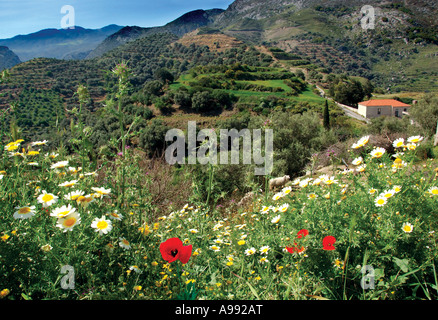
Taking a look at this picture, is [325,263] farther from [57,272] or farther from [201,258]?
[57,272]

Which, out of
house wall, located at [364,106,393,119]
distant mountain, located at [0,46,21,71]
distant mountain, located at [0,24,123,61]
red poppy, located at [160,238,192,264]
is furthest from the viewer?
distant mountain, located at [0,24,123,61]

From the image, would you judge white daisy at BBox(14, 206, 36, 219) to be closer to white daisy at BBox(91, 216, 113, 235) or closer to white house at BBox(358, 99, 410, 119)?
white daisy at BBox(91, 216, 113, 235)

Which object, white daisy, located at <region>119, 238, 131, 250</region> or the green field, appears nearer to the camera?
white daisy, located at <region>119, 238, 131, 250</region>

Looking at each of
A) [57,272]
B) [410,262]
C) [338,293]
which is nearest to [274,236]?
[338,293]

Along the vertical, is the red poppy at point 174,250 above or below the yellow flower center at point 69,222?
below

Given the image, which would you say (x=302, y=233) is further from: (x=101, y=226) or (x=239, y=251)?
(x=101, y=226)

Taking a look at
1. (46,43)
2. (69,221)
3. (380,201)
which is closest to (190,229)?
(69,221)

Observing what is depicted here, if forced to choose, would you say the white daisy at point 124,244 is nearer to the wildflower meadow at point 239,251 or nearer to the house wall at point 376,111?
the wildflower meadow at point 239,251

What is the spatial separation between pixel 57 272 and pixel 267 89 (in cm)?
4843

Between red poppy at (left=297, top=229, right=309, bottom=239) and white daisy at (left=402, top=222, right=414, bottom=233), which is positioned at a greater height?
white daisy at (left=402, top=222, right=414, bottom=233)

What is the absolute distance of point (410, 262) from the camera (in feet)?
4.65

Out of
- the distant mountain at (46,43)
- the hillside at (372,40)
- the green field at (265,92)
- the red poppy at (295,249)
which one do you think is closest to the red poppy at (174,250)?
the red poppy at (295,249)

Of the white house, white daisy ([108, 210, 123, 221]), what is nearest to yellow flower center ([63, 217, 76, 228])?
white daisy ([108, 210, 123, 221])

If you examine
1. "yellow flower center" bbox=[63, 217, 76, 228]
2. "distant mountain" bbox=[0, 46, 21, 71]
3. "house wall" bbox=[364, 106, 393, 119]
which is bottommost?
"yellow flower center" bbox=[63, 217, 76, 228]
